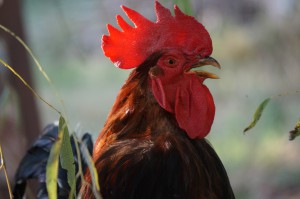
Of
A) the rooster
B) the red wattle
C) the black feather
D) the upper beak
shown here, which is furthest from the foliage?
the black feather

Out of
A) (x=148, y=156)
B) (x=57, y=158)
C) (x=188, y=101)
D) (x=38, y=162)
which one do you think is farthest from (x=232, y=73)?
(x=57, y=158)

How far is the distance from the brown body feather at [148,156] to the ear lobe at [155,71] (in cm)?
2

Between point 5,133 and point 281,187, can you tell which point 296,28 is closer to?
point 281,187

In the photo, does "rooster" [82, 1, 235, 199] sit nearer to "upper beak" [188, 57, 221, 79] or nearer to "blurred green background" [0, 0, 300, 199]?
"upper beak" [188, 57, 221, 79]

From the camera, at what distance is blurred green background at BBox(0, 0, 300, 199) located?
595cm

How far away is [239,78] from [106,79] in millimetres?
1579

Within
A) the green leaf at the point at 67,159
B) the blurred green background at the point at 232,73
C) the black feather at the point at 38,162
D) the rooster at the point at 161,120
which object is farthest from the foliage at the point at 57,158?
the blurred green background at the point at 232,73

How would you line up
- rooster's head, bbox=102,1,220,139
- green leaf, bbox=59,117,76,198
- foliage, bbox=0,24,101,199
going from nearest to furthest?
foliage, bbox=0,24,101,199 < green leaf, bbox=59,117,76,198 < rooster's head, bbox=102,1,220,139

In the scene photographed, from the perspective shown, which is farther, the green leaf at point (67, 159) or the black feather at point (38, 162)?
the black feather at point (38, 162)

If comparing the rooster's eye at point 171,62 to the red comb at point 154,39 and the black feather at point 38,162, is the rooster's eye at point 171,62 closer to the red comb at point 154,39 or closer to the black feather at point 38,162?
the red comb at point 154,39

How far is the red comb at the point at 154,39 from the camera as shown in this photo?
2471 millimetres

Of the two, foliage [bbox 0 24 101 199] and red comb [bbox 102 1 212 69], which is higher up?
red comb [bbox 102 1 212 69]

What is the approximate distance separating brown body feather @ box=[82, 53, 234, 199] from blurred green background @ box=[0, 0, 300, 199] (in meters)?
2.92

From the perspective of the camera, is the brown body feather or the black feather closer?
the brown body feather
